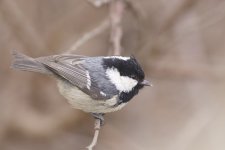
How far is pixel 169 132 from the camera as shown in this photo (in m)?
5.88

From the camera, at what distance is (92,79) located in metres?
3.50

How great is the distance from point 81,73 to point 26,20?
1305 mm

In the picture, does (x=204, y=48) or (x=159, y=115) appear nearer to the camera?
(x=204, y=48)

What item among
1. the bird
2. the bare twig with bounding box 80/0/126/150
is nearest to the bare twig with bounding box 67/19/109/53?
the bare twig with bounding box 80/0/126/150

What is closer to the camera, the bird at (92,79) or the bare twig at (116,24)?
the bird at (92,79)

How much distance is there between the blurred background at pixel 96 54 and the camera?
4660mm

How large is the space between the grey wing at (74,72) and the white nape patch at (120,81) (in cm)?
10

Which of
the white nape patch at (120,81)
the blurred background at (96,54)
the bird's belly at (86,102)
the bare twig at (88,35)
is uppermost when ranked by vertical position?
the blurred background at (96,54)

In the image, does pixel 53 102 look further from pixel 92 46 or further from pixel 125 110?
pixel 125 110

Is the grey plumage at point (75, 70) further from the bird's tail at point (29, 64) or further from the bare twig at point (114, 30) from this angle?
the bare twig at point (114, 30)

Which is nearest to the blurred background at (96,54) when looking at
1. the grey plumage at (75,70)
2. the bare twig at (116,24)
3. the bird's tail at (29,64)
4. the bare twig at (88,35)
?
the bare twig at (116,24)

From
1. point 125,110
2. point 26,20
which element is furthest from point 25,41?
point 125,110

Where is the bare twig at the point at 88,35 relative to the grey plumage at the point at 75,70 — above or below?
above

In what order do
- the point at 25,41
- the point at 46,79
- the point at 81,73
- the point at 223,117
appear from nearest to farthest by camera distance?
the point at 81,73, the point at 25,41, the point at 46,79, the point at 223,117
